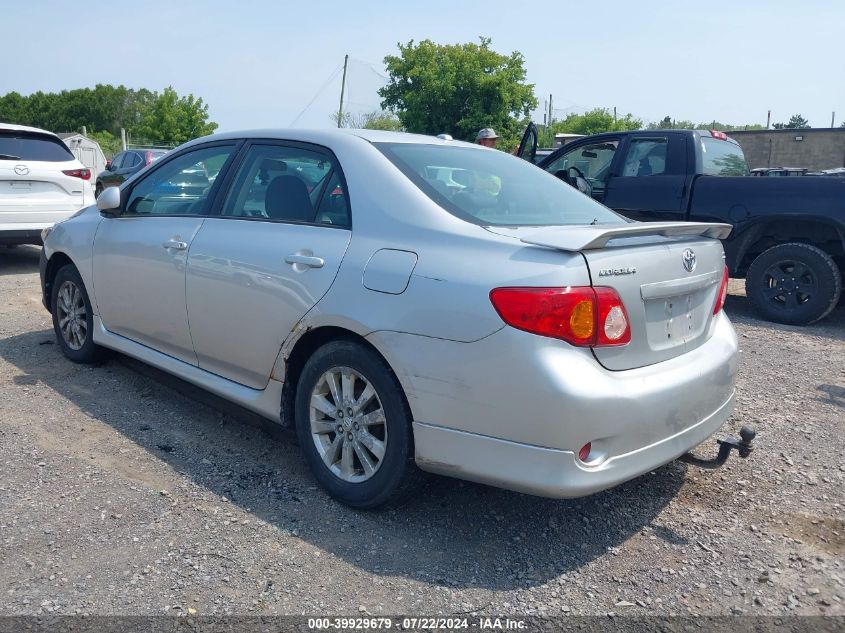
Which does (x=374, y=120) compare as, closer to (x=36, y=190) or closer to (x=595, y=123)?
(x=595, y=123)

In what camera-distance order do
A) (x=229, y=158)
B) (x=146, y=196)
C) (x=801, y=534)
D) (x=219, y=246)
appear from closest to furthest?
(x=801, y=534)
(x=219, y=246)
(x=229, y=158)
(x=146, y=196)

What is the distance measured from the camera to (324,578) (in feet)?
9.19

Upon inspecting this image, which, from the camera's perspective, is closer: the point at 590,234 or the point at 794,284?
the point at 590,234

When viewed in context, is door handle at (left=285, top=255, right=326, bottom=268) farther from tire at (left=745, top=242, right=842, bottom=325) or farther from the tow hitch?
tire at (left=745, top=242, right=842, bottom=325)

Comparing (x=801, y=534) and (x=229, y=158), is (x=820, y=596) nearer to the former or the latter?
(x=801, y=534)

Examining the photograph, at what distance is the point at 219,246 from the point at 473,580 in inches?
81.8

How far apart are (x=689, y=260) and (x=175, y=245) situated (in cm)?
264

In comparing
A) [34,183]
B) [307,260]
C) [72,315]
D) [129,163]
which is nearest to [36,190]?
[34,183]

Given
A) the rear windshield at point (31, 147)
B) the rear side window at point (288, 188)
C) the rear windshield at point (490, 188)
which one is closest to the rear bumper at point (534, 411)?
the rear windshield at point (490, 188)

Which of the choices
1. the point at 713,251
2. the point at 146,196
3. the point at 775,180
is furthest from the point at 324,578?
the point at 775,180

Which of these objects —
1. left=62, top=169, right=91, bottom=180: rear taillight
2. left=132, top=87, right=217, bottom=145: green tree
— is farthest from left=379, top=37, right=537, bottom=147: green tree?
left=62, top=169, right=91, bottom=180: rear taillight

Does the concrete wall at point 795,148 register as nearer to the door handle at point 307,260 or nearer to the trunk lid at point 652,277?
the trunk lid at point 652,277

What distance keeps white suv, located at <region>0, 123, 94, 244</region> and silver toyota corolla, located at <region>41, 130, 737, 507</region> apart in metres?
5.03

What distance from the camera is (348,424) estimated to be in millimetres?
3223
